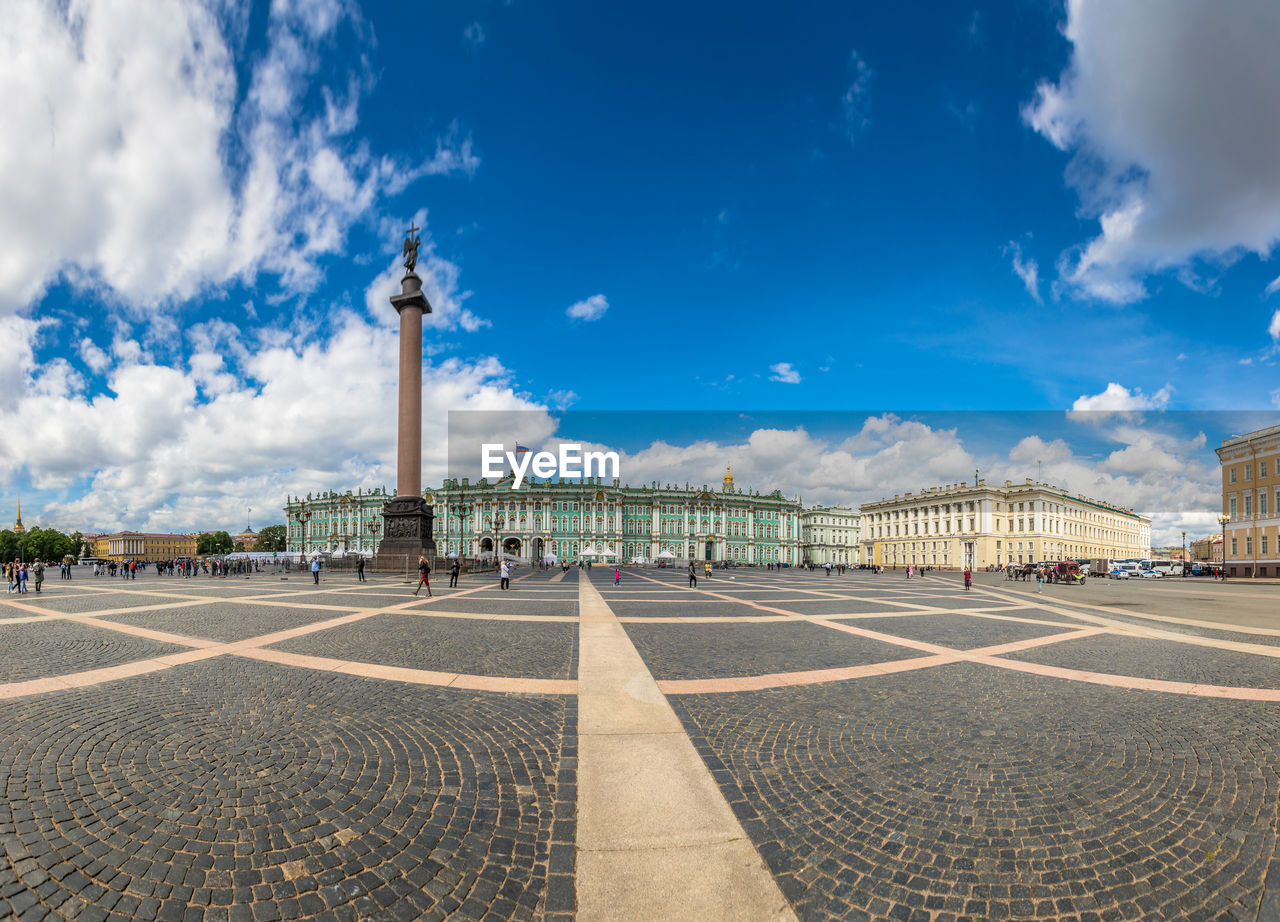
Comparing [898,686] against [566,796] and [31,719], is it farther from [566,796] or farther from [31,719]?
[31,719]

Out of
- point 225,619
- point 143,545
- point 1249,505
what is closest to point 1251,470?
point 1249,505

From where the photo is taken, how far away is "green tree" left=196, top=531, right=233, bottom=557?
460 ft

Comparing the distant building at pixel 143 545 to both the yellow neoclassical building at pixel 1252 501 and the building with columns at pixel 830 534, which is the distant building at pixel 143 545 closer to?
the building with columns at pixel 830 534

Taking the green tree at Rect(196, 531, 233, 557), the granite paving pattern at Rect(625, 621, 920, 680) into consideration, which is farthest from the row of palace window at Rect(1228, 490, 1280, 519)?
the green tree at Rect(196, 531, 233, 557)

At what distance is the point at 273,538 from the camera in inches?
5950

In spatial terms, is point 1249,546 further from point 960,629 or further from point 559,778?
point 559,778

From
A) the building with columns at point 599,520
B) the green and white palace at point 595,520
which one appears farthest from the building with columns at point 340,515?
the building with columns at point 599,520

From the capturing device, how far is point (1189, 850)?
3.84m

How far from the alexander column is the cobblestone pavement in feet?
86.9

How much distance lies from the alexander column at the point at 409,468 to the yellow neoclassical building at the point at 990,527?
80.2 meters

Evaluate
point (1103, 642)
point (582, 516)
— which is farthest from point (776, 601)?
point (582, 516)

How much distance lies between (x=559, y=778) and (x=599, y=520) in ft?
340

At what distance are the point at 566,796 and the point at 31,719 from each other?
632cm

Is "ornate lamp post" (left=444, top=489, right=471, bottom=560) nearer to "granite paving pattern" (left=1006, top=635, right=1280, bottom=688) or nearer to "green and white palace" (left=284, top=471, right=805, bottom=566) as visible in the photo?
"green and white palace" (left=284, top=471, right=805, bottom=566)
